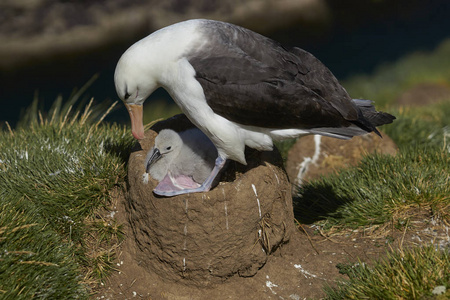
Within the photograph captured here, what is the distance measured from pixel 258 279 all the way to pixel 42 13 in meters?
5.27

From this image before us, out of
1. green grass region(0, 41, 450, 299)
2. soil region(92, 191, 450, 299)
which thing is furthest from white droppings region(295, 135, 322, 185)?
soil region(92, 191, 450, 299)

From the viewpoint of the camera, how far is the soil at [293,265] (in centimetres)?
421

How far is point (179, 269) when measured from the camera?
419cm

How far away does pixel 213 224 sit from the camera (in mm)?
3980

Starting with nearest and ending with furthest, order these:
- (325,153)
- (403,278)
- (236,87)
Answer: (403,278)
(236,87)
(325,153)

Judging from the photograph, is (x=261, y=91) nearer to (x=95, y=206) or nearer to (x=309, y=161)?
(x=95, y=206)

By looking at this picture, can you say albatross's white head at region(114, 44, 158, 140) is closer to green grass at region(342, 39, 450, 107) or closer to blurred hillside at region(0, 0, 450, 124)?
blurred hillside at region(0, 0, 450, 124)

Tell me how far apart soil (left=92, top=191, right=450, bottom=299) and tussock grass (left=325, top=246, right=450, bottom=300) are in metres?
0.29

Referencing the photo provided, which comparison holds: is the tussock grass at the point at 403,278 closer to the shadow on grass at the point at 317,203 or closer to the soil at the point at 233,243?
the soil at the point at 233,243

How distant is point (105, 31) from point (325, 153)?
4114 mm

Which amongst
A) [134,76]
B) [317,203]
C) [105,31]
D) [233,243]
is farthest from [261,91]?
[105,31]

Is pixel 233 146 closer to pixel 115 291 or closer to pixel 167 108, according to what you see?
pixel 115 291

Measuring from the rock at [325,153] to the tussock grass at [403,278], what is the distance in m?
2.44

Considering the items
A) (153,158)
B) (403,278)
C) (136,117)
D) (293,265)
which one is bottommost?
(293,265)
